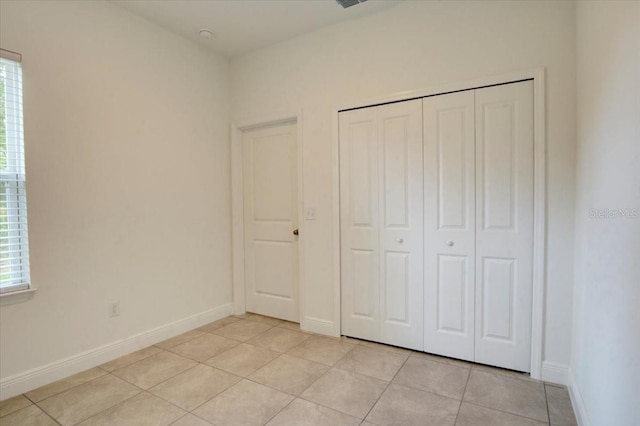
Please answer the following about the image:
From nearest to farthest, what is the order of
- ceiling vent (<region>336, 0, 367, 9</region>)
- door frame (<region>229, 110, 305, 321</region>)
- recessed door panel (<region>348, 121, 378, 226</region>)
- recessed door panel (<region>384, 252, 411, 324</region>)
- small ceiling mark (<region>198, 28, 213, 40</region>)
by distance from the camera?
ceiling vent (<region>336, 0, 367, 9</region>), recessed door panel (<region>384, 252, 411, 324</region>), recessed door panel (<region>348, 121, 378, 226</region>), small ceiling mark (<region>198, 28, 213, 40</region>), door frame (<region>229, 110, 305, 321</region>)

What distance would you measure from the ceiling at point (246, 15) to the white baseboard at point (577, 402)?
2913 mm

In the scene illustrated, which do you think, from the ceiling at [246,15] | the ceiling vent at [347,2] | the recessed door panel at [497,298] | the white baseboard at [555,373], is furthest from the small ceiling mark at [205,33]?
the white baseboard at [555,373]

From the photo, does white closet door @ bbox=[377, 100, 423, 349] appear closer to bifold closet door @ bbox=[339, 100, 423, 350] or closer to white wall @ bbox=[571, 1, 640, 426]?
bifold closet door @ bbox=[339, 100, 423, 350]

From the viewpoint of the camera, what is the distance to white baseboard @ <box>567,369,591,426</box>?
170cm

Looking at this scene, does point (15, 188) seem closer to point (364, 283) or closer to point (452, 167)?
point (364, 283)

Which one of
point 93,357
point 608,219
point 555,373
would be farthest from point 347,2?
point 93,357

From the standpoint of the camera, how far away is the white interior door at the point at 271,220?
3.38 m

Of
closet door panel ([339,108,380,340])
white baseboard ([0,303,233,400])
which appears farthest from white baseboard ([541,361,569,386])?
white baseboard ([0,303,233,400])

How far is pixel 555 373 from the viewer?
2164 mm

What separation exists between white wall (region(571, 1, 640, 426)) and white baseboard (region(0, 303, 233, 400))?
9.96ft

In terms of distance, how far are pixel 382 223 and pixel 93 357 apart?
2.46 meters

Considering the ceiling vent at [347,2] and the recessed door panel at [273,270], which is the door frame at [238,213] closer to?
the recessed door panel at [273,270]

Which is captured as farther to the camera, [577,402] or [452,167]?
[452,167]

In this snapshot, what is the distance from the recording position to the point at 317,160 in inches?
121
